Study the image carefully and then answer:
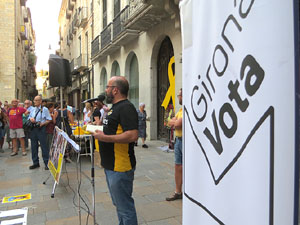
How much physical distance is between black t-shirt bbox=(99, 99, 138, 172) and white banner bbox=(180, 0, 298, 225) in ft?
3.07

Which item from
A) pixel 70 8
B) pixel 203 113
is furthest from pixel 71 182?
pixel 70 8

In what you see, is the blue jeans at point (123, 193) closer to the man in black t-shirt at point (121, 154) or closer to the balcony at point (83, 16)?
the man in black t-shirt at point (121, 154)

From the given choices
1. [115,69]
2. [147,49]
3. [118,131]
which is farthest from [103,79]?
[118,131]

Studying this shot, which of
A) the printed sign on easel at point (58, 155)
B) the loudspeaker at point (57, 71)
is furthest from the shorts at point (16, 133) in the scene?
the printed sign on easel at point (58, 155)

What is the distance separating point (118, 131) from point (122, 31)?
10.6m

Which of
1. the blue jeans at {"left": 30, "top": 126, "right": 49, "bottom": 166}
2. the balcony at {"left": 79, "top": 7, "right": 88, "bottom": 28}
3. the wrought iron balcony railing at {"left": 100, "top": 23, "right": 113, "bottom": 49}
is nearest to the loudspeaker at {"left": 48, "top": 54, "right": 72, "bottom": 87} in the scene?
the blue jeans at {"left": 30, "top": 126, "right": 49, "bottom": 166}

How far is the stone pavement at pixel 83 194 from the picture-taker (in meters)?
3.45

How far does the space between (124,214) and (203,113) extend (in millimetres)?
1575

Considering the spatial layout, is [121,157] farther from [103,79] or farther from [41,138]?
[103,79]

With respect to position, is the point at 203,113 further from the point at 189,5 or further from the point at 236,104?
the point at 189,5

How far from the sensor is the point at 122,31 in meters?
12.1

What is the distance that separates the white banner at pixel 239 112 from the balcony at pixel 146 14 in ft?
25.7

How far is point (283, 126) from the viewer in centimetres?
93

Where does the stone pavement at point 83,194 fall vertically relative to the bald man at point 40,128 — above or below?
below
